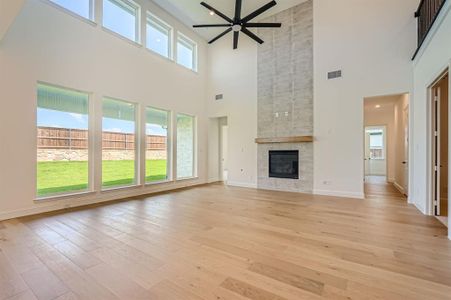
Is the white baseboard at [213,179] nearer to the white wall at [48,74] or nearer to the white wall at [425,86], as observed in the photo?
the white wall at [48,74]

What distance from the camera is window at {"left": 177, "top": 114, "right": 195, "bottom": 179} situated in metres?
7.12

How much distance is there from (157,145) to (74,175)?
7.50 feet

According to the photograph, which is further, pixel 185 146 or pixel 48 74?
pixel 185 146

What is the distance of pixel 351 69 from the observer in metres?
5.29

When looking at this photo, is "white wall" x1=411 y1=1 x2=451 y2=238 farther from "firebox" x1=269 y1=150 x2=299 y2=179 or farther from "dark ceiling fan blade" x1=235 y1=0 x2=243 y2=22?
"dark ceiling fan blade" x1=235 y1=0 x2=243 y2=22

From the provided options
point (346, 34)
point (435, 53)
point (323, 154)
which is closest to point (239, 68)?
point (346, 34)

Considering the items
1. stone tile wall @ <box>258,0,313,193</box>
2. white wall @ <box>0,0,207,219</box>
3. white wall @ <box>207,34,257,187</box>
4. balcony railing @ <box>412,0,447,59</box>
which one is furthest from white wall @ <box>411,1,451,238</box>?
white wall @ <box>0,0,207,219</box>

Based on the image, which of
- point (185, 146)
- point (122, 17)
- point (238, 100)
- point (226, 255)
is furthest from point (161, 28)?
point (226, 255)

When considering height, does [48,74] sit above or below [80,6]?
below

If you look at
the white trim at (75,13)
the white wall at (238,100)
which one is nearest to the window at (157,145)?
the white wall at (238,100)

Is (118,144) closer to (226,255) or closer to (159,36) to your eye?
(159,36)

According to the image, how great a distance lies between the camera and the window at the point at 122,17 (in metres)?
5.07

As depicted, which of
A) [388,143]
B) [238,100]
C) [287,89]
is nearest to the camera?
[287,89]

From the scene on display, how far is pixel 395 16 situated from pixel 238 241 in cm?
610
